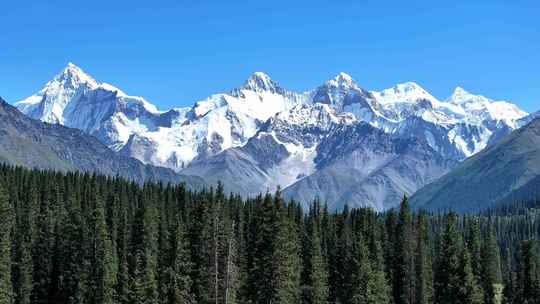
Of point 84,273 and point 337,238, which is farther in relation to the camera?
point 337,238

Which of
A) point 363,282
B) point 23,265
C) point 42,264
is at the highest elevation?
point 42,264

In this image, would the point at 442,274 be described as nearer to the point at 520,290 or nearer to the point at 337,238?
the point at 520,290

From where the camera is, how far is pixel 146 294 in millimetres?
99125

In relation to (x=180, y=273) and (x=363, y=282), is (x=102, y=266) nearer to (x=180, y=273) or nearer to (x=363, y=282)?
(x=180, y=273)

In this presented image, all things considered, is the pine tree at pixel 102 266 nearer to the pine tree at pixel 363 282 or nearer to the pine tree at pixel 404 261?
the pine tree at pixel 363 282

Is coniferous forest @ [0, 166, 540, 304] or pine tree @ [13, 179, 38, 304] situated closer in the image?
coniferous forest @ [0, 166, 540, 304]

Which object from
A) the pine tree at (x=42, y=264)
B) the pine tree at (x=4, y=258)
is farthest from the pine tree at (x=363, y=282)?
the pine tree at (x=42, y=264)

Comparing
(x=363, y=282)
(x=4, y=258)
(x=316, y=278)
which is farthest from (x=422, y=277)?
(x=4, y=258)

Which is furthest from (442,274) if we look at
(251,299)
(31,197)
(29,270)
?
(31,197)

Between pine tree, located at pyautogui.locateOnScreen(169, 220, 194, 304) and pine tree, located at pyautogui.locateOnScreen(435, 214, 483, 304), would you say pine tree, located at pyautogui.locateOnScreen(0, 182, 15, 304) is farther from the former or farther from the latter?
pine tree, located at pyautogui.locateOnScreen(435, 214, 483, 304)

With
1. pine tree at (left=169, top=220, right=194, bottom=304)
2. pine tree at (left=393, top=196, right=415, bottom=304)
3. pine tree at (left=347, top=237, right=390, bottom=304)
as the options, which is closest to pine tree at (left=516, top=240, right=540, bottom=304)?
pine tree at (left=393, top=196, right=415, bottom=304)

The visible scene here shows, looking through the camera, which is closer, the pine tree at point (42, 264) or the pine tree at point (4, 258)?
the pine tree at point (4, 258)

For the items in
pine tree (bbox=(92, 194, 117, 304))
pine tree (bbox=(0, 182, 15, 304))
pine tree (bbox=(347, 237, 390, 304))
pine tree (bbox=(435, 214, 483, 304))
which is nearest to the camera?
pine tree (bbox=(435, 214, 483, 304))

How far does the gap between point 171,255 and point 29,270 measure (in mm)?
27331
